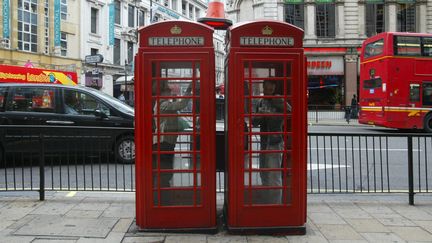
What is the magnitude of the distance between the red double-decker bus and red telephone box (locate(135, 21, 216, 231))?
576 inches

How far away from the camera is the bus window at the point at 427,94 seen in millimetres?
17594

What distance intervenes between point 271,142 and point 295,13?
32.4 meters

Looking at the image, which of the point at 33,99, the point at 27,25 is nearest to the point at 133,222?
the point at 33,99

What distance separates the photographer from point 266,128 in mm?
4684

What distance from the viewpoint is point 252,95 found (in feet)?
14.9

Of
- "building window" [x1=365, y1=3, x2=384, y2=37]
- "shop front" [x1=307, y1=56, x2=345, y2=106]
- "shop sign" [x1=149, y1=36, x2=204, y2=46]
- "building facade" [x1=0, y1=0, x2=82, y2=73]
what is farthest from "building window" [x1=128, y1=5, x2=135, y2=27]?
"shop sign" [x1=149, y1=36, x2=204, y2=46]

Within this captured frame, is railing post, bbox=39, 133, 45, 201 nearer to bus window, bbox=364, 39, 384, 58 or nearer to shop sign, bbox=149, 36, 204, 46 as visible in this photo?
shop sign, bbox=149, 36, 204, 46

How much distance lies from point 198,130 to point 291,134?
972 mm

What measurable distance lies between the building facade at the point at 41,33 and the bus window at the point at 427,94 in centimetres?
2773

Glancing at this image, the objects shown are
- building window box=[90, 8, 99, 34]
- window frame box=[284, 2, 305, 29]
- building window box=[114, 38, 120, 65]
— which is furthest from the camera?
building window box=[114, 38, 120, 65]

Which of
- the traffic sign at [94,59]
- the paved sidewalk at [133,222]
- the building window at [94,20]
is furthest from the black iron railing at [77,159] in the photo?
the building window at [94,20]

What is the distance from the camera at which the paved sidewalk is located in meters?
4.58

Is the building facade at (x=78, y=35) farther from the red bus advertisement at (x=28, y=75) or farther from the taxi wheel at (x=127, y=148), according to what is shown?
the taxi wheel at (x=127, y=148)

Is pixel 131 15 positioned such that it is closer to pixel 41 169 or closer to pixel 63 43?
pixel 63 43
